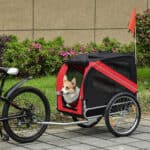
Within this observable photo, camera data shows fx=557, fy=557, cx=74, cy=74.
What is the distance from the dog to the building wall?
24.4 feet

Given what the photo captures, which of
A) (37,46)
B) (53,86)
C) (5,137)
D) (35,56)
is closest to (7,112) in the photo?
(5,137)

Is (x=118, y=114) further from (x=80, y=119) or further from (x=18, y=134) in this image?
(x=18, y=134)

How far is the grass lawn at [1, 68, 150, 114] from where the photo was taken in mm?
9618

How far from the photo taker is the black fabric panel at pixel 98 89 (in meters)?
7.43

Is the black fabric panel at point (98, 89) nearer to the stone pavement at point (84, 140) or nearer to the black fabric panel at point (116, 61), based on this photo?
the black fabric panel at point (116, 61)

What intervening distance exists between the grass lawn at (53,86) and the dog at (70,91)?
3.30 feet

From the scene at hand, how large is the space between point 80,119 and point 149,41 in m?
4.76

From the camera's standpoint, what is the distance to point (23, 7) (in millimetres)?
15172

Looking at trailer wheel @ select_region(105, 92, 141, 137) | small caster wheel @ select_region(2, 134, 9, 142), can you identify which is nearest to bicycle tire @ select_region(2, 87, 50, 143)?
small caster wheel @ select_region(2, 134, 9, 142)

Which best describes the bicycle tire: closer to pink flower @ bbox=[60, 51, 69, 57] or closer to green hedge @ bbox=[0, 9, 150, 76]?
green hedge @ bbox=[0, 9, 150, 76]

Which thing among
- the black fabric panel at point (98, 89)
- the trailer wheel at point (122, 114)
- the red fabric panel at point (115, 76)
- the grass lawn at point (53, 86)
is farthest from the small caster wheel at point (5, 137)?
the grass lawn at point (53, 86)

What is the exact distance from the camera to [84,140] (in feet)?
24.2

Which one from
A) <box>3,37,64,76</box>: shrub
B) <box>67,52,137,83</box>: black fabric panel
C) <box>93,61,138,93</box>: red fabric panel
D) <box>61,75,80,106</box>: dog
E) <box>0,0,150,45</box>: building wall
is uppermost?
<box>0,0,150,45</box>: building wall

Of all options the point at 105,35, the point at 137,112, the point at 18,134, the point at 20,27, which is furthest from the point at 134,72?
the point at 105,35
